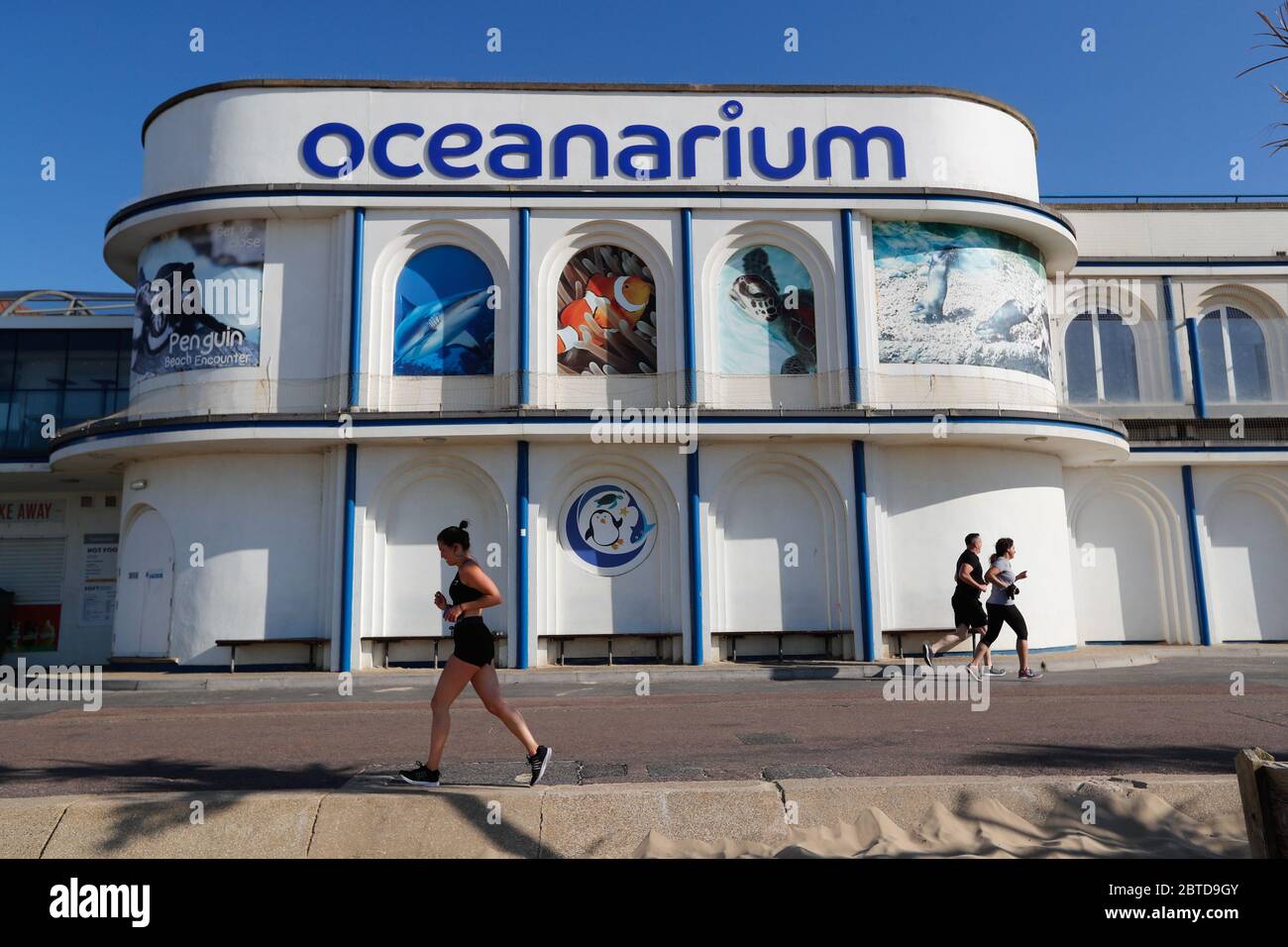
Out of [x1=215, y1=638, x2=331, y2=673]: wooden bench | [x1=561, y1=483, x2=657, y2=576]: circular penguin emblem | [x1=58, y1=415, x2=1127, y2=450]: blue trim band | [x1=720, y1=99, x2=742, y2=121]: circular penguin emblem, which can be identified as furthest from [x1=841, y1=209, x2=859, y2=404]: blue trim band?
[x1=215, y1=638, x2=331, y2=673]: wooden bench

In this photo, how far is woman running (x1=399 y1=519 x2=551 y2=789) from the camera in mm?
5723

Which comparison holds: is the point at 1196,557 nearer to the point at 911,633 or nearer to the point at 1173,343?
the point at 1173,343

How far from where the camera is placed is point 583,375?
1767 cm

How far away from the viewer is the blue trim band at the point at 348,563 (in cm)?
1638

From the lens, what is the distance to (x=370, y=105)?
1814 centimetres

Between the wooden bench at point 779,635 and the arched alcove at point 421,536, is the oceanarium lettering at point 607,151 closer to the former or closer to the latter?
the arched alcove at point 421,536

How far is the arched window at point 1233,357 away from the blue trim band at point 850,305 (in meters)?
9.71

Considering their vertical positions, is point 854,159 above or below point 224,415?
above

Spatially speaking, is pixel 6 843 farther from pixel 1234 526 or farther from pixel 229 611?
pixel 1234 526

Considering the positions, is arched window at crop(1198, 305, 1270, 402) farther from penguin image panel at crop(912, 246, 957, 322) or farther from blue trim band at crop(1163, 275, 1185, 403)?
penguin image panel at crop(912, 246, 957, 322)
